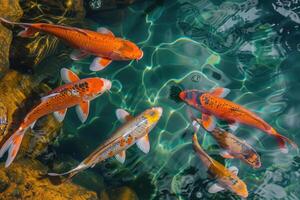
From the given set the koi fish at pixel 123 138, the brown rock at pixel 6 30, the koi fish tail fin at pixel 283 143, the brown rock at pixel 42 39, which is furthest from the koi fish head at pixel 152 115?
the brown rock at pixel 6 30

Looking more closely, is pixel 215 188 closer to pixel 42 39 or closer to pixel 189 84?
pixel 189 84

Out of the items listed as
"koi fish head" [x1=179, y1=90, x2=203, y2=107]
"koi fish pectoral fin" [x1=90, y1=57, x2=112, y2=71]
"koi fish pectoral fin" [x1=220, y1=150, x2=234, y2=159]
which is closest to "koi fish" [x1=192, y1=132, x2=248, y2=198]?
"koi fish pectoral fin" [x1=220, y1=150, x2=234, y2=159]

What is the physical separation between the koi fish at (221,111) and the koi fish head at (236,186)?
0.84 m

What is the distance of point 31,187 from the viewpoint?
19.4 feet

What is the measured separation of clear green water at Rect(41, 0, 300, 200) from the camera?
671cm

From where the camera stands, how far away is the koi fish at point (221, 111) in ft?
19.8

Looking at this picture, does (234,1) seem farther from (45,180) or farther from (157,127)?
(45,180)

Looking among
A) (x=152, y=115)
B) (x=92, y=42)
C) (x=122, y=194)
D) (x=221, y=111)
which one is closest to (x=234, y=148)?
(x=221, y=111)

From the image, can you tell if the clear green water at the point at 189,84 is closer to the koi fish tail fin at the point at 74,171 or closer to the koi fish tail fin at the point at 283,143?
the koi fish tail fin at the point at 283,143

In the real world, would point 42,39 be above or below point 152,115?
above

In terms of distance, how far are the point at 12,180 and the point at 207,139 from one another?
10.8 ft

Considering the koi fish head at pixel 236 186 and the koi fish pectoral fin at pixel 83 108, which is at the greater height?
the koi fish pectoral fin at pixel 83 108

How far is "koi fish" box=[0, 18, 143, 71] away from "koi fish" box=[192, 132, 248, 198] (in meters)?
2.07

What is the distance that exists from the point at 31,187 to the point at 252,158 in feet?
11.2
